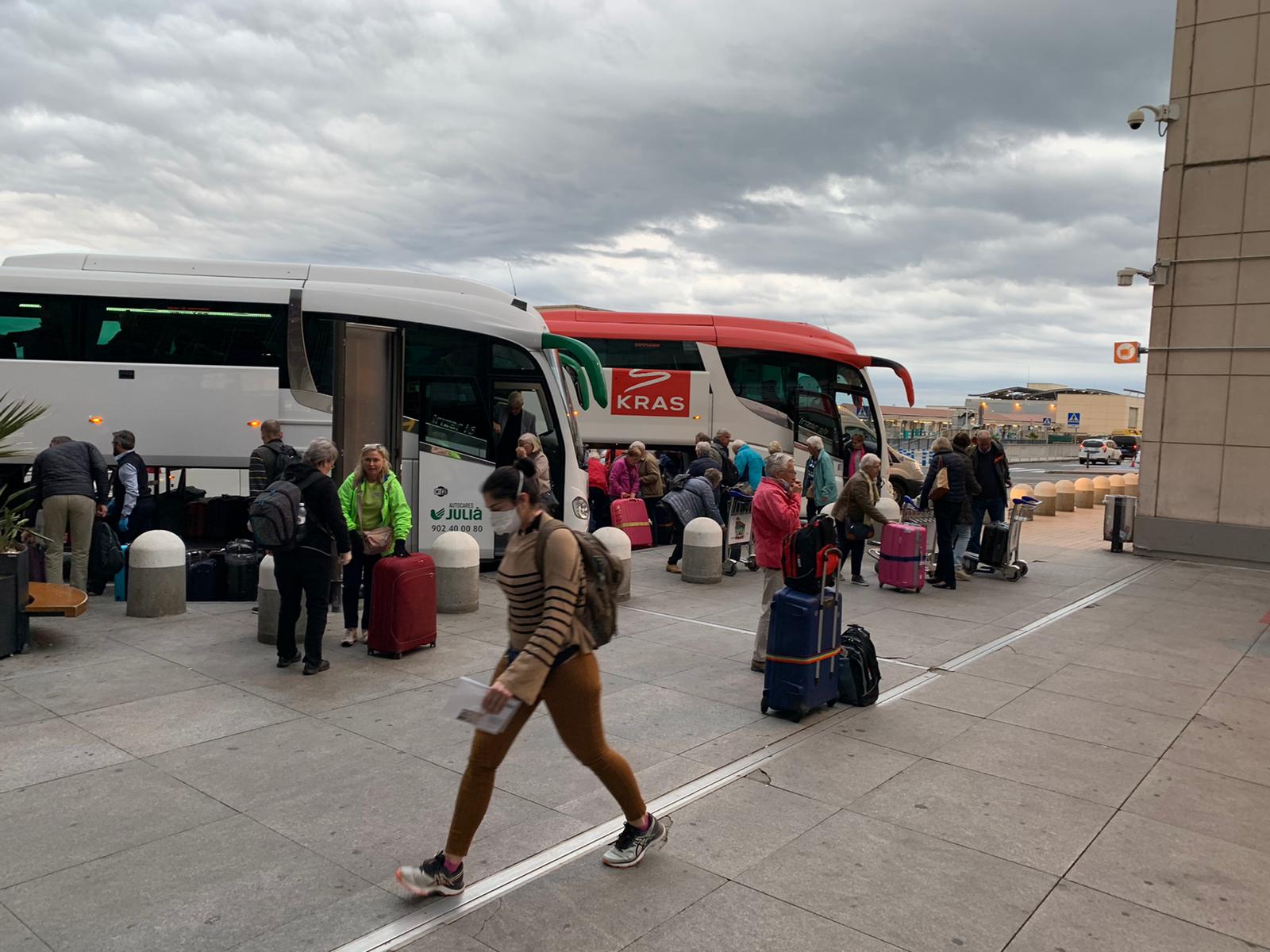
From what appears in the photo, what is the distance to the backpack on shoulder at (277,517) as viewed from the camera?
Answer: 6.56 meters

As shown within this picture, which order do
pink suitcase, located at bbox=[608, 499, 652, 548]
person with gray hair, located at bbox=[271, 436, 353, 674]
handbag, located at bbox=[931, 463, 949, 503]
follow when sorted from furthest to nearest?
pink suitcase, located at bbox=[608, 499, 652, 548]
handbag, located at bbox=[931, 463, 949, 503]
person with gray hair, located at bbox=[271, 436, 353, 674]

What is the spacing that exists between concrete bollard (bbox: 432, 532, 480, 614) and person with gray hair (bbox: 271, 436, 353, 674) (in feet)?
7.59

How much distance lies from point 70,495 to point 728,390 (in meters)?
12.4

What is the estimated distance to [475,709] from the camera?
11.6ft

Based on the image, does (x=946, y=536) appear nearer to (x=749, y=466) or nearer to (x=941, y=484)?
(x=941, y=484)

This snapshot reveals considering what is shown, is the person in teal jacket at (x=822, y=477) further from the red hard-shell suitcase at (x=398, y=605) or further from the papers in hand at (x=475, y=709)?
the papers in hand at (x=475, y=709)

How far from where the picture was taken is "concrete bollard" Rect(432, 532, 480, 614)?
9391mm

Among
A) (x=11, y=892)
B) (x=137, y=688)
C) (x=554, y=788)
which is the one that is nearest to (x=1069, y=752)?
(x=554, y=788)

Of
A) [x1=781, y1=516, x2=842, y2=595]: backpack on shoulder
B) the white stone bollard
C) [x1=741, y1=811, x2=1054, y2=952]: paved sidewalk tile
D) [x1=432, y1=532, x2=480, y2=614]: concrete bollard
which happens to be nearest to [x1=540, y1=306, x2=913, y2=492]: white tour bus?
[x1=432, y1=532, x2=480, y2=614]: concrete bollard

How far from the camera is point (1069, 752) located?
5785 mm

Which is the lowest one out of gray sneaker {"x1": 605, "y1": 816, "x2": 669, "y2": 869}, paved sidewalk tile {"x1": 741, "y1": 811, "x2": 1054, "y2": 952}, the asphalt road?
the asphalt road

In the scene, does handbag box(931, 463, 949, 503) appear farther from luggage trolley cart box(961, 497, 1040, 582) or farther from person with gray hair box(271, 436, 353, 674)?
person with gray hair box(271, 436, 353, 674)

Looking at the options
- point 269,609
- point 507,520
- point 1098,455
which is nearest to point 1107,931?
point 507,520

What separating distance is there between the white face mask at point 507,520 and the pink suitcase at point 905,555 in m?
7.99
